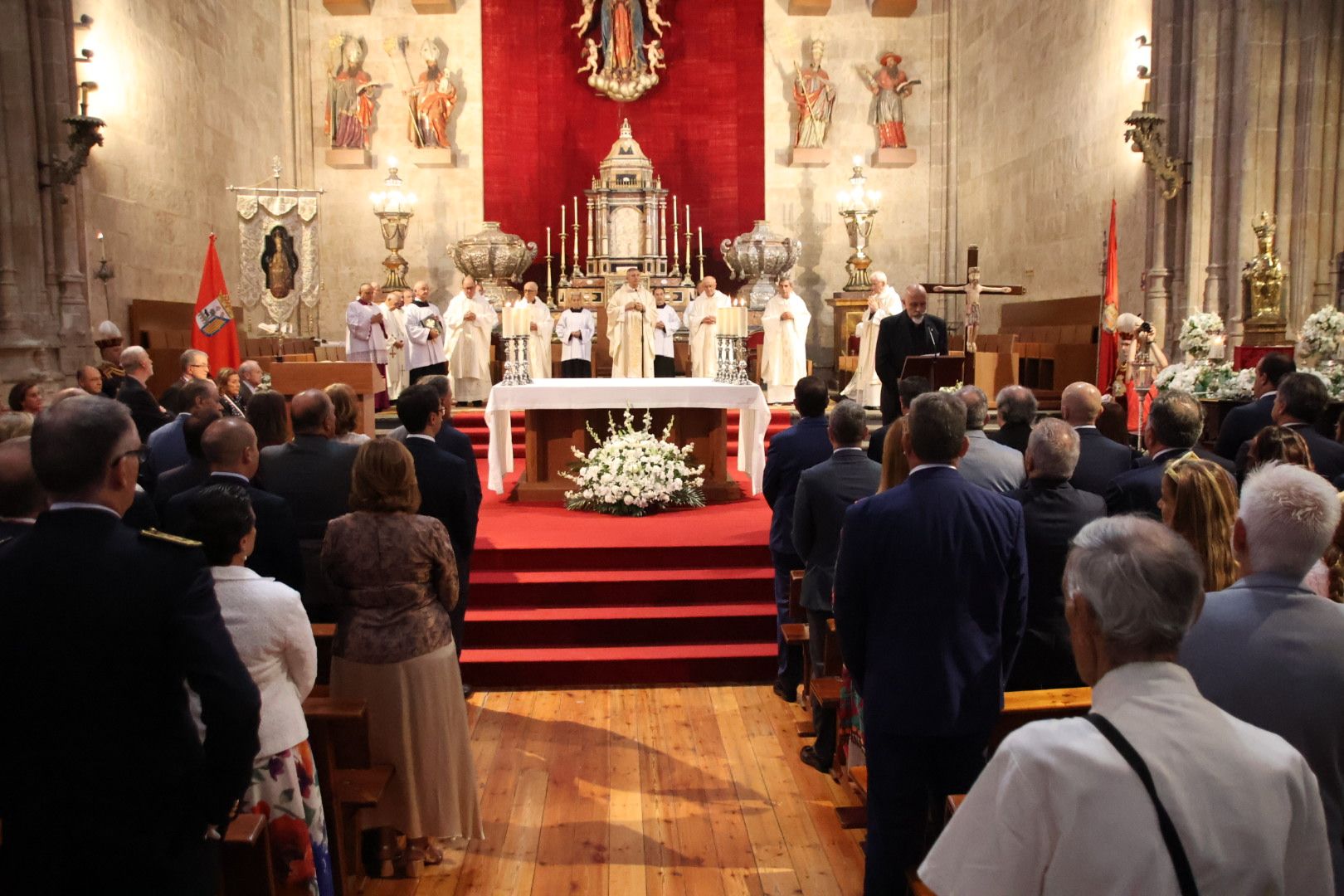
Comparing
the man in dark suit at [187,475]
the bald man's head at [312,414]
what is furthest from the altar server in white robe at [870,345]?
the man in dark suit at [187,475]

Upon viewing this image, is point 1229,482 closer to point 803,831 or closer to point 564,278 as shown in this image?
point 803,831

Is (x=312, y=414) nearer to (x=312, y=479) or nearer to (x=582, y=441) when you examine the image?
(x=312, y=479)

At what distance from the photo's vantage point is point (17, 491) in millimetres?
2662

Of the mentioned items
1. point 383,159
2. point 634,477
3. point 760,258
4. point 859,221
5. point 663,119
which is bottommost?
point 634,477

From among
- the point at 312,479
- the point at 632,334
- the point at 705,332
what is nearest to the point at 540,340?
the point at 632,334

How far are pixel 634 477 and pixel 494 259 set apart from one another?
8.33m

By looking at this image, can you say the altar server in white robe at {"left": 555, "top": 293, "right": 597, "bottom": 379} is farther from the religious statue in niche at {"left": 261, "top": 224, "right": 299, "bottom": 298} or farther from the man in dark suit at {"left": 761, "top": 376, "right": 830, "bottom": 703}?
the man in dark suit at {"left": 761, "top": 376, "right": 830, "bottom": 703}

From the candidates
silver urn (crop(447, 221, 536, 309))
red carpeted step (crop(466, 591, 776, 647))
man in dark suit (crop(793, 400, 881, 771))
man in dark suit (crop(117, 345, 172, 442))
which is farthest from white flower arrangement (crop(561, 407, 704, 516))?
silver urn (crop(447, 221, 536, 309))

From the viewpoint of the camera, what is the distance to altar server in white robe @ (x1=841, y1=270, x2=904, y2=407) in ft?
42.7

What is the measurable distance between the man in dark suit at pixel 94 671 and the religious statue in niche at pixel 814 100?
15842 mm

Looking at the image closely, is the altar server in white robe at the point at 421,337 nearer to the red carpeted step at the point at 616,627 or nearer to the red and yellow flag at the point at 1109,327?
the red and yellow flag at the point at 1109,327

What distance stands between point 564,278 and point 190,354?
880cm

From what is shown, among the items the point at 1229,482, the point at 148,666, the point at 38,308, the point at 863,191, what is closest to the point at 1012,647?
the point at 1229,482

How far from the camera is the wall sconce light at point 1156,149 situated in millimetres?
10422
